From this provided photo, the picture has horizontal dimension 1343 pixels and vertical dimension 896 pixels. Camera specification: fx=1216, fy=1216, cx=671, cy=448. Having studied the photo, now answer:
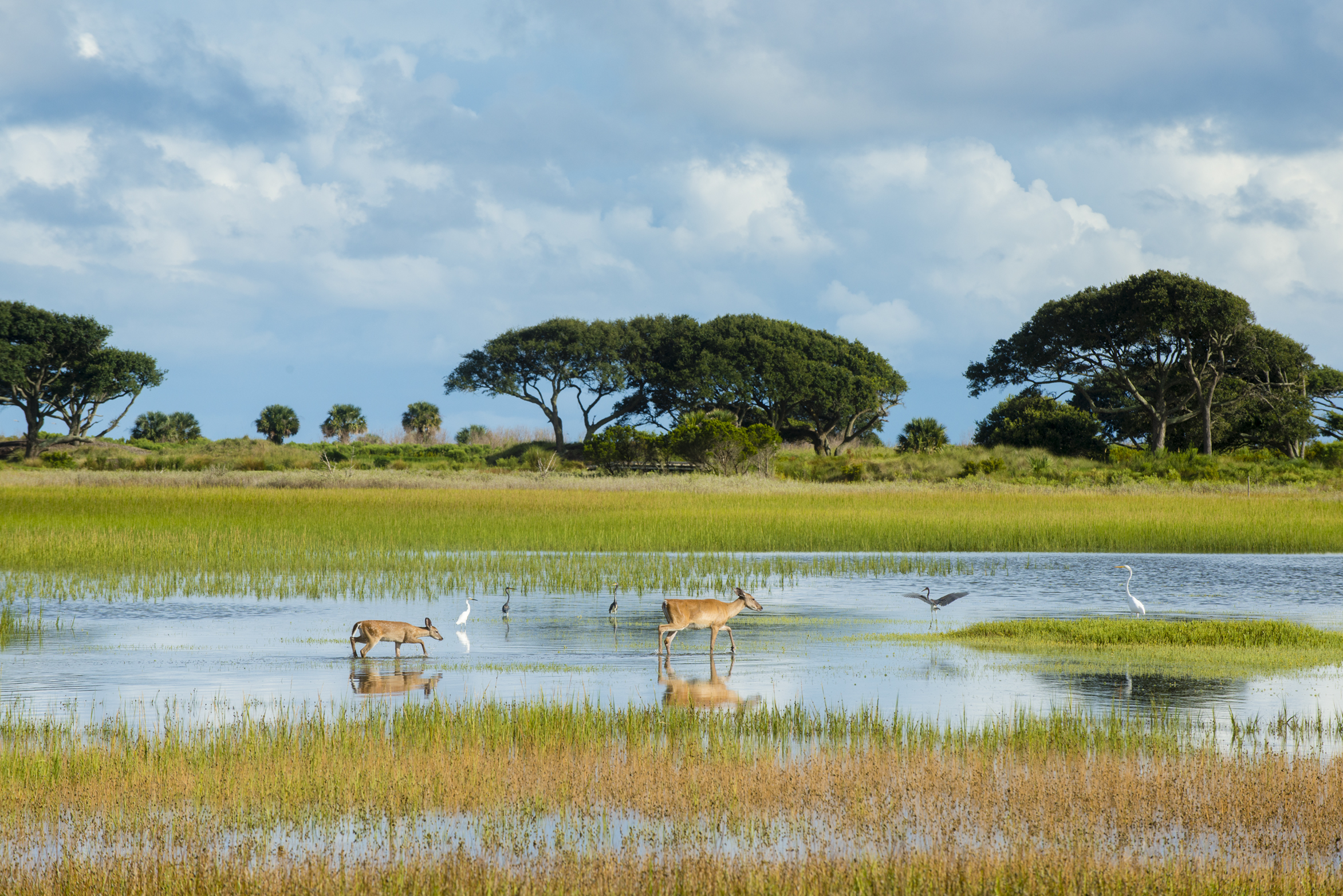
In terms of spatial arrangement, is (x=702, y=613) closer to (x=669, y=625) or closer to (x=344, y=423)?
(x=669, y=625)

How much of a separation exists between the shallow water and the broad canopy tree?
59.1 m

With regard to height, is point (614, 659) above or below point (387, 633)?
below

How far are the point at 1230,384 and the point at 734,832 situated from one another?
190 feet

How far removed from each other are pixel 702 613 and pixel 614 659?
0.98 metres

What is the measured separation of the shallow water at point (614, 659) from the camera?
10016 mm

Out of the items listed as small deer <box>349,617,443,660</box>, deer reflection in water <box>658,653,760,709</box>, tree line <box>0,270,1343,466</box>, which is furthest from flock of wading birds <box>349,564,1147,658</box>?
tree line <box>0,270,1343,466</box>

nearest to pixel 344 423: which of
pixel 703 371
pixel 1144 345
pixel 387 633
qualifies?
pixel 703 371

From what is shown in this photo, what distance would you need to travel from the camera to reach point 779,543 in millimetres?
26734

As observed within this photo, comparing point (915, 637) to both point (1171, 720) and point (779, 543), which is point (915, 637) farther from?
point (779, 543)

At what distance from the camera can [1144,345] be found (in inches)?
2227

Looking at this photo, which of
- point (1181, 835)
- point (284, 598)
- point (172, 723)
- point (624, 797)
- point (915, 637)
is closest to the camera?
point (1181, 835)

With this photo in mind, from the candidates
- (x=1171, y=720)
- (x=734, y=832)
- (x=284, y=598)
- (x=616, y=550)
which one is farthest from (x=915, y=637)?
(x=616, y=550)

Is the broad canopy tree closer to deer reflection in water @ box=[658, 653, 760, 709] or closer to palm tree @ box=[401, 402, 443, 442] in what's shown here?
palm tree @ box=[401, 402, 443, 442]

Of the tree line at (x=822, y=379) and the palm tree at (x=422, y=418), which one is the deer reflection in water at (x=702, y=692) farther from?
the palm tree at (x=422, y=418)
